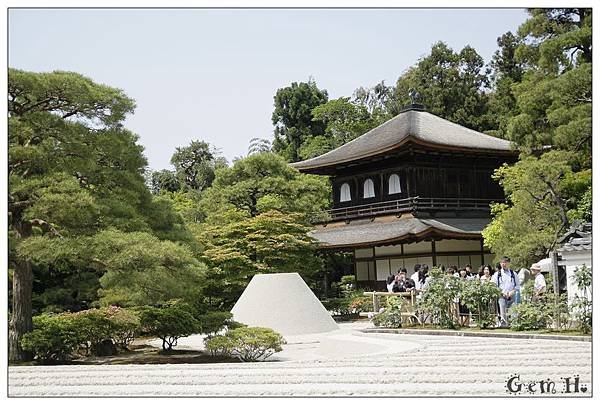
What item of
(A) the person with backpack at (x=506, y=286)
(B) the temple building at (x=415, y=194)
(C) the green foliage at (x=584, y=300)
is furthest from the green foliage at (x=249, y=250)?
(C) the green foliage at (x=584, y=300)

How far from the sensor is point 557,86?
1047 centimetres

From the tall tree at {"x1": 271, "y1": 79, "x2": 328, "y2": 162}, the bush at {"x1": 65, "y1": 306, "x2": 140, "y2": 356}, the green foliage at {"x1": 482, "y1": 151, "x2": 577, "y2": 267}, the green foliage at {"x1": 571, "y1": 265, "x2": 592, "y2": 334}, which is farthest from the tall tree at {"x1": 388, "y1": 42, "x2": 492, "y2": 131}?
the bush at {"x1": 65, "y1": 306, "x2": 140, "y2": 356}

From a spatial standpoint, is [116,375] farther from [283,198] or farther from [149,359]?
[283,198]

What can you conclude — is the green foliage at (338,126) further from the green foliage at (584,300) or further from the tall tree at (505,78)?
the green foliage at (584,300)

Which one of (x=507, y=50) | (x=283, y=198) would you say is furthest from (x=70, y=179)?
(x=507, y=50)

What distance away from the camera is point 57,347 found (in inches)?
409

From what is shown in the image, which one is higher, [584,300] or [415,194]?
[415,194]

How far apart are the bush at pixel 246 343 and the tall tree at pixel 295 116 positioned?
20002 millimetres

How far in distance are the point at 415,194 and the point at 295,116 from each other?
9753mm

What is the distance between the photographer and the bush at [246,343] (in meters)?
10.9

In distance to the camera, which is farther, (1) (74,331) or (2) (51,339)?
(1) (74,331)

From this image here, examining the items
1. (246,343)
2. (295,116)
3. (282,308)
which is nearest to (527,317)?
(246,343)

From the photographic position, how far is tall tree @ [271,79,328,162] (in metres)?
30.5

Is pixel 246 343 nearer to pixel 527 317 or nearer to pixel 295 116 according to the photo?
pixel 527 317
